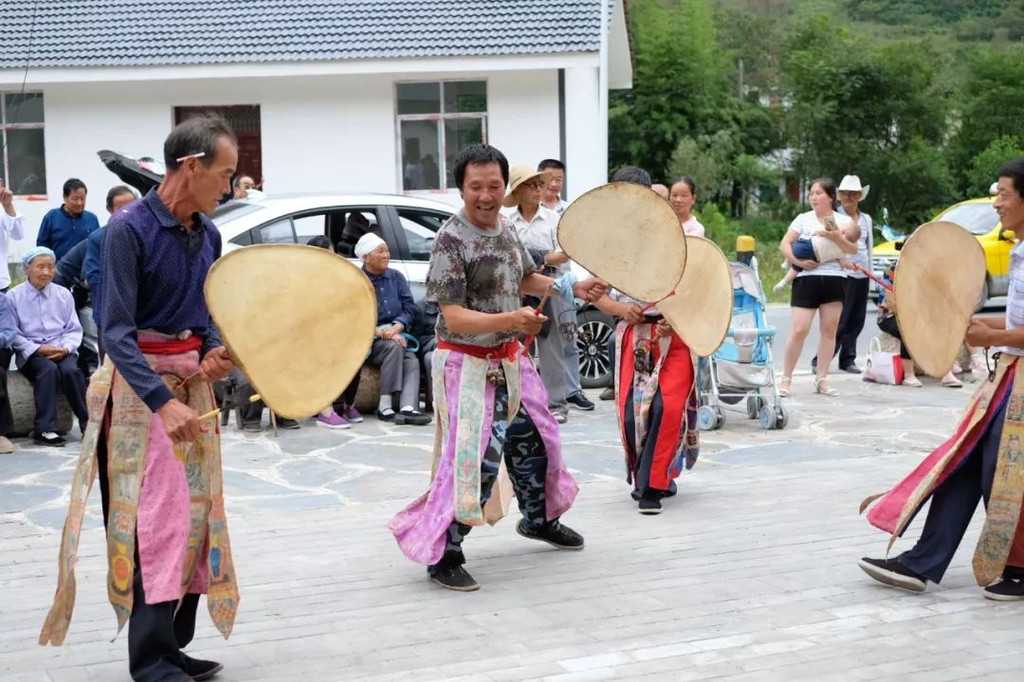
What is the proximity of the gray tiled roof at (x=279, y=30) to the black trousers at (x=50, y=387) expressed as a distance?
11443 mm

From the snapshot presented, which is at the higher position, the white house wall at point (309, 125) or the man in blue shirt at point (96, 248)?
the white house wall at point (309, 125)

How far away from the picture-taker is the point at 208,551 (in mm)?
4277

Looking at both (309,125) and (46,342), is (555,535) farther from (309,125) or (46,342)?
(309,125)

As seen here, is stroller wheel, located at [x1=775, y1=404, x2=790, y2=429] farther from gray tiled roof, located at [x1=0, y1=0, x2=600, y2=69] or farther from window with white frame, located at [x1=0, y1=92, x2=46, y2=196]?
window with white frame, located at [x1=0, y1=92, x2=46, y2=196]

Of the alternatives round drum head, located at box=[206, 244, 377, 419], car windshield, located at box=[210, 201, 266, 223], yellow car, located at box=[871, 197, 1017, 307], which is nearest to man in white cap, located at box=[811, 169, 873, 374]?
yellow car, located at box=[871, 197, 1017, 307]

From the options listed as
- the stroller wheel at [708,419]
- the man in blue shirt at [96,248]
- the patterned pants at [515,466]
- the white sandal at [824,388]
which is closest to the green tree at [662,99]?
the white sandal at [824,388]

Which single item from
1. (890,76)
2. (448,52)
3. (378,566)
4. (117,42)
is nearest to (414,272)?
(378,566)

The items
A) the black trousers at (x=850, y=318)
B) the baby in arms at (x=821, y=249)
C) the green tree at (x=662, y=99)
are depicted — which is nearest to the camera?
the baby in arms at (x=821, y=249)

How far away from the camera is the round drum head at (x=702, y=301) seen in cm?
649

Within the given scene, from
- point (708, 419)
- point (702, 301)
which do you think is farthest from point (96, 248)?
point (708, 419)

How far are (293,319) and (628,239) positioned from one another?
1699mm

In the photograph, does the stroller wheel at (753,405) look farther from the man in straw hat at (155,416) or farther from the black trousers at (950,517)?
the man in straw hat at (155,416)

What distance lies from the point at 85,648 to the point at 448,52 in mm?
15878

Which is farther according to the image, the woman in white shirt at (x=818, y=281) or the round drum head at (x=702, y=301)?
the woman in white shirt at (x=818, y=281)
